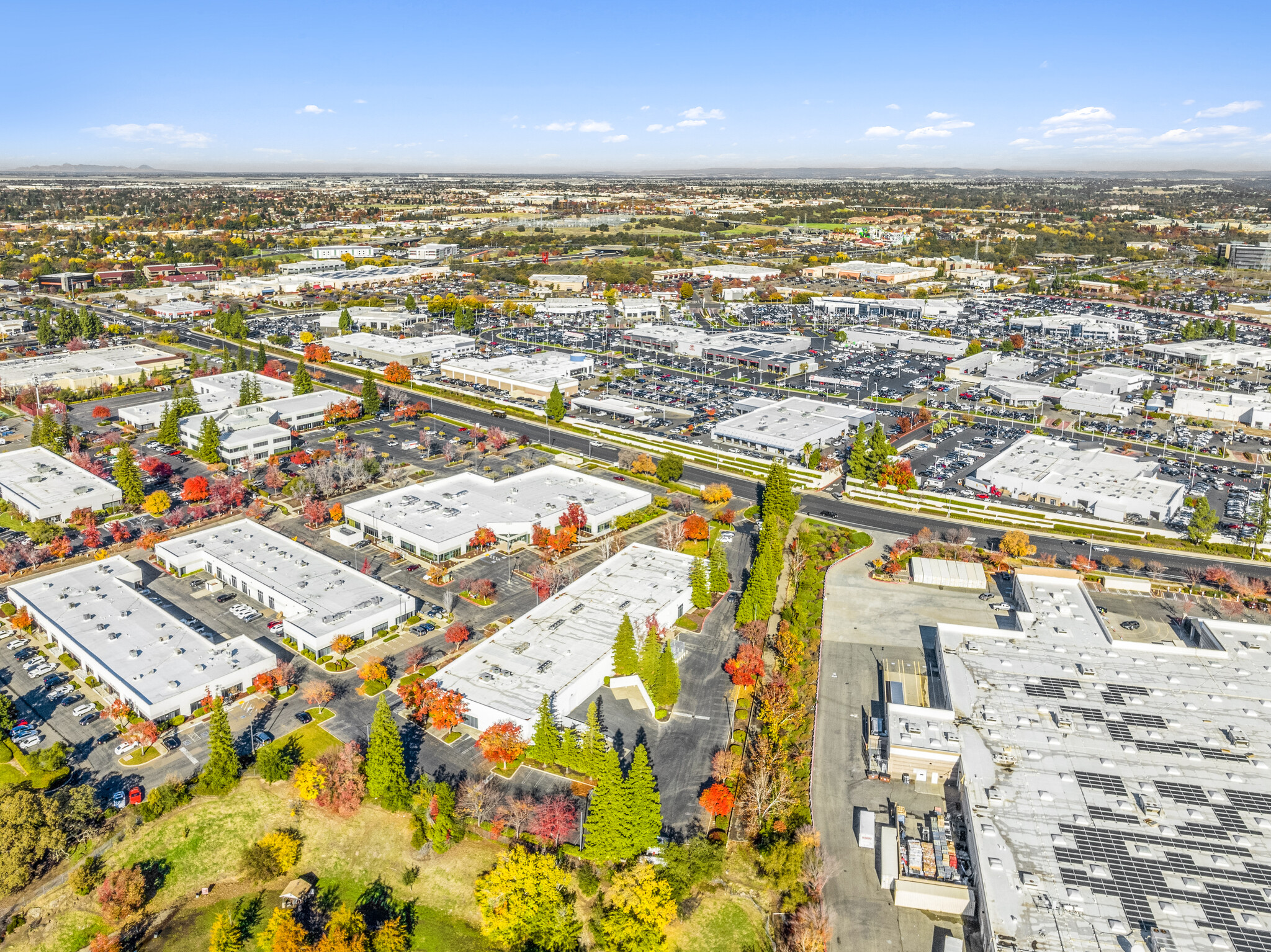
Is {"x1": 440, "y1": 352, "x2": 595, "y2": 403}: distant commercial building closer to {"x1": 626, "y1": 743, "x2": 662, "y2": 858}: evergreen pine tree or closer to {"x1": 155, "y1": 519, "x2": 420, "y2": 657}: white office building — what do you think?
{"x1": 155, "y1": 519, "x2": 420, "y2": 657}: white office building

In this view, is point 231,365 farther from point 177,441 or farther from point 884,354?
point 884,354

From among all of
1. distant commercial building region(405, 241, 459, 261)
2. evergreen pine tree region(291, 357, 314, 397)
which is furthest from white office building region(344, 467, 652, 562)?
distant commercial building region(405, 241, 459, 261)

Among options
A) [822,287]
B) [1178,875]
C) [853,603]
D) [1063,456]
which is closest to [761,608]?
[853,603]

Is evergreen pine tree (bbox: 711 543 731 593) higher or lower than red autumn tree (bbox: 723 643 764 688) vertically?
higher

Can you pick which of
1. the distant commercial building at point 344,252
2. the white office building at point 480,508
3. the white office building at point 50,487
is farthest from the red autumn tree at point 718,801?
the distant commercial building at point 344,252

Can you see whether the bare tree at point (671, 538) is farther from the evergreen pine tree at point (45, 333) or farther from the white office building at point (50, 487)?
the evergreen pine tree at point (45, 333)

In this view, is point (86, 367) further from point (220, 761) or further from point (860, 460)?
point (860, 460)
